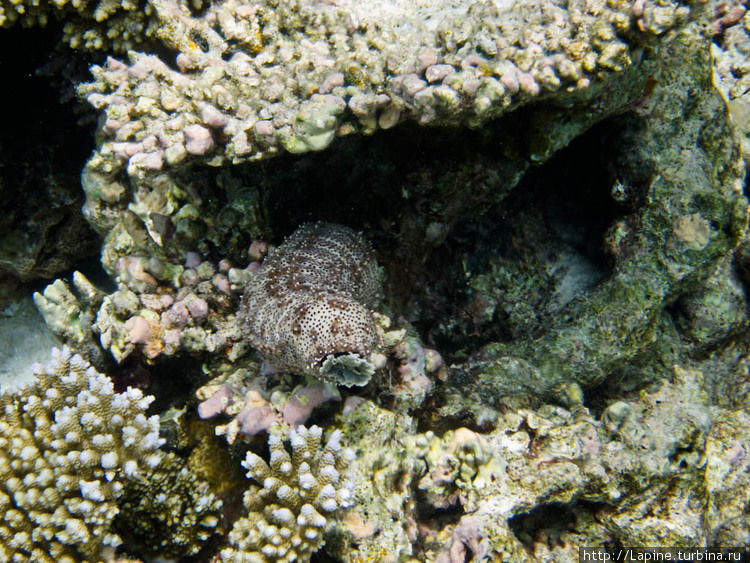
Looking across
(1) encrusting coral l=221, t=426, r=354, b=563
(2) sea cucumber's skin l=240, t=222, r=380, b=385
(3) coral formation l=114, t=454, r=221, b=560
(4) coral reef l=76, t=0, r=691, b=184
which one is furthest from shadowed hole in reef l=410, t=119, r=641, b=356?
(3) coral formation l=114, t=454, r=221, b=560

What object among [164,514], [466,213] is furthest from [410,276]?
[164,514]

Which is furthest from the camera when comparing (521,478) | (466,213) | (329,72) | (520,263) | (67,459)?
(520,263)

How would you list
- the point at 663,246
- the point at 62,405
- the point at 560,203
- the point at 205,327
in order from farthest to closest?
the point at 560,203 < the point at 663,246 < the point at 205,327 < the point at 62,405

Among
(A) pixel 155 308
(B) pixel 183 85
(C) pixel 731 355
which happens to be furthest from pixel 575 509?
(B) pixel 183 85

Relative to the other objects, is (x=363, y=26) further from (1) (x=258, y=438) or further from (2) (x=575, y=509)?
(2) (x=575, y=509)

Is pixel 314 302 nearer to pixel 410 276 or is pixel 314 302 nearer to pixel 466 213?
pixel 410 276

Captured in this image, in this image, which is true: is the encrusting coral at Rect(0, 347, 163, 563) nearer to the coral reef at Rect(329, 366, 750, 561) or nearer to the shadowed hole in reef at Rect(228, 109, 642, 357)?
the coral reef at Rect(329, 366, 750, 561)
